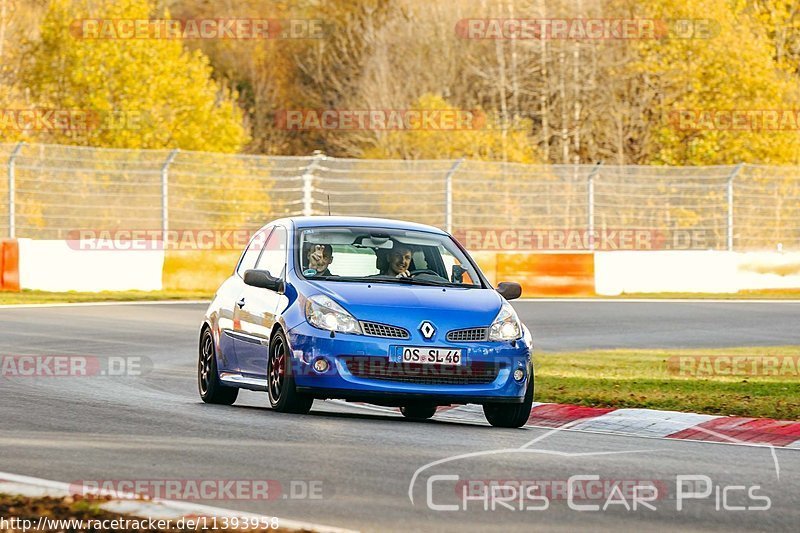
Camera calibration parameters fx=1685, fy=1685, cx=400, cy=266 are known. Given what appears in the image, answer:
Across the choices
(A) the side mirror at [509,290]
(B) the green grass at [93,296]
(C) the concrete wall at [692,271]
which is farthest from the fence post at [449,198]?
(A) the side mirror at [509,290]

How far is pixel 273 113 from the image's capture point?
84.8 metres

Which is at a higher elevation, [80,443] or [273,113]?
[273,113]

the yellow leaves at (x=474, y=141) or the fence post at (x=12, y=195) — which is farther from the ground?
the yellow leaves at (x=474, y=141)

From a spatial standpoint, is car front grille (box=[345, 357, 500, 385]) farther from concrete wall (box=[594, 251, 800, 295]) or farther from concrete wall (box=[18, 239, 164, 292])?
concrete wall (box=[594, 251, 800, 295])

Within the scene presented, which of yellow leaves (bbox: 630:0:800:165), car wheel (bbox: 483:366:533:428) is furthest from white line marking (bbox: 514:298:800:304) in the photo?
car wheel (bbox: 483:366:533:428)

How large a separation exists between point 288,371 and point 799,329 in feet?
46.1

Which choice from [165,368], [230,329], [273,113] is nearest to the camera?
[230,329]

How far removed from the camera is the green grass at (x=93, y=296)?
2711 cm

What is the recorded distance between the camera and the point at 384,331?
11.4m

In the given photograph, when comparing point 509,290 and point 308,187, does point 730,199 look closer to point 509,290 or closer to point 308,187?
A: point 308,187

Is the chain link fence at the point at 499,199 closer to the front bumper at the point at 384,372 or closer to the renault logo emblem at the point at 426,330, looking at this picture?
the front bumper at the point at 384,372

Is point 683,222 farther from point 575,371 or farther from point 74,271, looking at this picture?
point 575,371

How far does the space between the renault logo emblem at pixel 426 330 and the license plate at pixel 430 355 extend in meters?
0.09

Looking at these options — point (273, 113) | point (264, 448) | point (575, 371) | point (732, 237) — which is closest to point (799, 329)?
point (575, 371)
